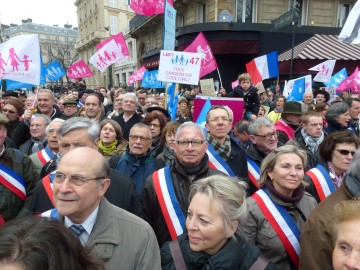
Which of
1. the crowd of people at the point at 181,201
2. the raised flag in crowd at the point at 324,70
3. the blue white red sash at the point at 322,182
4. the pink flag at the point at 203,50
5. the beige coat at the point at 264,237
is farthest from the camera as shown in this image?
the raised flag in crowd at the point at 324,70

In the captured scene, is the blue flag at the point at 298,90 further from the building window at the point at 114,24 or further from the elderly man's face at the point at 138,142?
the building window at the point at 114,24

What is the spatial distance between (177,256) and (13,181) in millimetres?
1761

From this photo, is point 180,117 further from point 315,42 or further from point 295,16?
point 315,42

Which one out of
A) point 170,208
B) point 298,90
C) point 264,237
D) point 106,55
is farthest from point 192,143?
point 106,55

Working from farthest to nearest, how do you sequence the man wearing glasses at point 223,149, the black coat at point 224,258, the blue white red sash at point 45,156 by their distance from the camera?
1. the man wearing glasses at point 223,149
2. the blue white red sash at point 45,156
3. the black coat at point 224,258

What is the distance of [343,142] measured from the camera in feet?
9.68

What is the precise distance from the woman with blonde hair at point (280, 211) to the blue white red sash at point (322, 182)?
0.96ft

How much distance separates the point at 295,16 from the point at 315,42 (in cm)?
578

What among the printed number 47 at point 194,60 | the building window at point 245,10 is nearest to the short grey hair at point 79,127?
the printed number 47 at point 194,60

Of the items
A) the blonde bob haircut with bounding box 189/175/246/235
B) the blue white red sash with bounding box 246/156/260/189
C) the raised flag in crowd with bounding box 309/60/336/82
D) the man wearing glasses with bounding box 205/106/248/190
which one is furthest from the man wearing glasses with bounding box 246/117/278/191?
the raised flag in crowd with bounding box 309/60/336/82

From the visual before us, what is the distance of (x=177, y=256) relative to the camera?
196cm

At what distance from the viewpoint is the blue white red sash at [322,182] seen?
2867mm

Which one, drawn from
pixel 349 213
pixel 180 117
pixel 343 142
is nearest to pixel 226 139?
pixel 343 142

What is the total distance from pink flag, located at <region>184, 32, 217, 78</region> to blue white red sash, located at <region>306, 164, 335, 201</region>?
527cm
